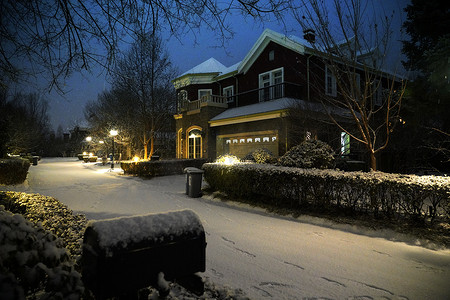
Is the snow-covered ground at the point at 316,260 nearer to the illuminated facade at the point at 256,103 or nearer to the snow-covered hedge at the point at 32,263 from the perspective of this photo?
the snow-covered hedge at the point at 32,263

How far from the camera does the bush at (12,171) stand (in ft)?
37.6

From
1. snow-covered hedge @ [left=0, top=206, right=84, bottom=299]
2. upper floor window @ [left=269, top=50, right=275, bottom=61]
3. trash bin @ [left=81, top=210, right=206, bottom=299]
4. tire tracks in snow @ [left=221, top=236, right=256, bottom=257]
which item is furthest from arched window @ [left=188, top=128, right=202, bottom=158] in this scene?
snow-covered hedge @ [left=0, top=206, right=84, bottom=299]

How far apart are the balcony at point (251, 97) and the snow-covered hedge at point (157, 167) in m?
5.13

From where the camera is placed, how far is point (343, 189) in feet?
19.6

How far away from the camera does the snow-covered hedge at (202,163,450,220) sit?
498 centimetres

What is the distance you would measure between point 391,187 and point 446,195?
0.86 m

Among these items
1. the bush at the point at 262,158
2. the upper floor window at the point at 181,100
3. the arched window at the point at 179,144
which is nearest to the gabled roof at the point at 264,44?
the upper floor window at the point at 181,100

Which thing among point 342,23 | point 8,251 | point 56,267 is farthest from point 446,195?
point 8,251

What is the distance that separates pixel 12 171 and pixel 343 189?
13.8 meters

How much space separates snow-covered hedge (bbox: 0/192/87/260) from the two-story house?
10.3 m

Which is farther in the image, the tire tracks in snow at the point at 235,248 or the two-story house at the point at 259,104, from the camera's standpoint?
the two-story house at the point at 259,104

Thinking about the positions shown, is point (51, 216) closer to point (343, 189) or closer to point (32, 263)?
point (32, 263)

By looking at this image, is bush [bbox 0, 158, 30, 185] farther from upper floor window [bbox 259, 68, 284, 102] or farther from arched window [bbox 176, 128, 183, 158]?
upper floor window [bbox 259, 68, 284, 102]

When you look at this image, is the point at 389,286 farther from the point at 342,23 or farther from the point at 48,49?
the point at 342,23
